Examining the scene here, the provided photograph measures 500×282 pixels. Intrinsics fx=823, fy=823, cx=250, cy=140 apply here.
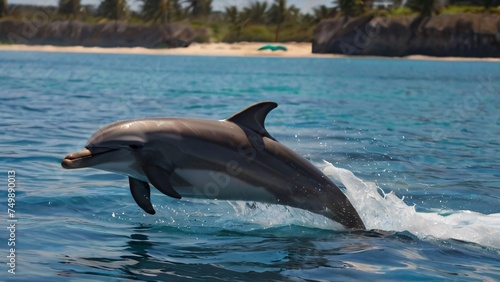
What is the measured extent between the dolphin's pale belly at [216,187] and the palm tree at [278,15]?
381 feet

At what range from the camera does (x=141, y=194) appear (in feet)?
23.6

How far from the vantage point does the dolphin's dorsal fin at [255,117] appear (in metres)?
7.28

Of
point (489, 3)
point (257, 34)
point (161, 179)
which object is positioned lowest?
point (257, 34)

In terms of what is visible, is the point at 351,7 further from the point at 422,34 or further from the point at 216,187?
the point at 216,187

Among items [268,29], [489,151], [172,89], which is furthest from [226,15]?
[489,151]

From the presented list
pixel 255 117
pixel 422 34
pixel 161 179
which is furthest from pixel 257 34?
pixel 161 179

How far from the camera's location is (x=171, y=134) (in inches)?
281

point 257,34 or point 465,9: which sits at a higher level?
point 465,9

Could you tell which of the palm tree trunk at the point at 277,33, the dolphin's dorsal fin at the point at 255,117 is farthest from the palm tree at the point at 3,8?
the dolphin's dorsal fin at the point at 255,117

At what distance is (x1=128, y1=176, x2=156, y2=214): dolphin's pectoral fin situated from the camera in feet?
23.5

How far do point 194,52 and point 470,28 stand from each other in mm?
43426

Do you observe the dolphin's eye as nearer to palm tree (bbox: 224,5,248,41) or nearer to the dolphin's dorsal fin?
the dolphin's dorsal fin

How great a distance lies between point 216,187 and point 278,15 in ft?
A: 392

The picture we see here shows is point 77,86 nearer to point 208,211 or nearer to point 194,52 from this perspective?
point 208,211
